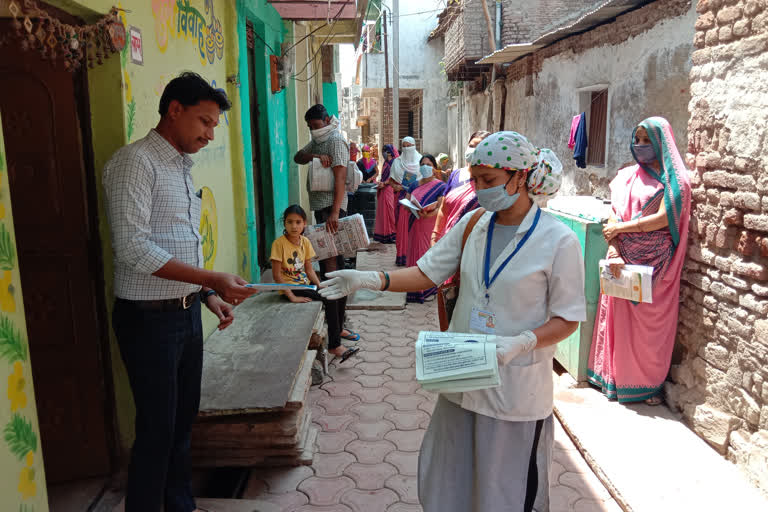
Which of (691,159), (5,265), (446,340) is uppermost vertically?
(691,159)

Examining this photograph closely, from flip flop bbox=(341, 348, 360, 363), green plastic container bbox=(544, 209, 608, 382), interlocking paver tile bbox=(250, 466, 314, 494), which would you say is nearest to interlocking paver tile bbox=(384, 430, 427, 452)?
interlocking paver tile bbox=(250, 466, 314, 494)

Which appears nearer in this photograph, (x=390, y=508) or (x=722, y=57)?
(x=390, y=508)

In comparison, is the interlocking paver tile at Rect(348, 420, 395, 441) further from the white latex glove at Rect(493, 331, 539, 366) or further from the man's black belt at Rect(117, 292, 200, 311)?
the white latex glove at Rect(493, 331, 539, 366)

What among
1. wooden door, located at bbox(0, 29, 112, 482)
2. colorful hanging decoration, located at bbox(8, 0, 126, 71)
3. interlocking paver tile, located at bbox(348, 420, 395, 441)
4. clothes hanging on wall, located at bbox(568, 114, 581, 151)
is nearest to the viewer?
colorful hanging decoration, located at bbox(8, 0, 126, 71)

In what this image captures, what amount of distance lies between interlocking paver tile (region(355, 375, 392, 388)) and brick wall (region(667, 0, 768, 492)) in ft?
7.07

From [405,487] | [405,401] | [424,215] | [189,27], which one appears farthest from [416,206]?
[405,487]

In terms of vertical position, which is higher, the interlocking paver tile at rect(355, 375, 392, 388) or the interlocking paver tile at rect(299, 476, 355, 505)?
the interlocking paver tile at rect(355, 375, 392, 388)

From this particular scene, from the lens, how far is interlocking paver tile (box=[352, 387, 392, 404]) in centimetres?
448

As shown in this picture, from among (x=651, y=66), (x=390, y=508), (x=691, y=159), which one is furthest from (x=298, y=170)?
(x=390, y=508)

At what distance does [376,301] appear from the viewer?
23.5 feet

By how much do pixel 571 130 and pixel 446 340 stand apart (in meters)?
6.66

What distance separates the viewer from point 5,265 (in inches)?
75.7

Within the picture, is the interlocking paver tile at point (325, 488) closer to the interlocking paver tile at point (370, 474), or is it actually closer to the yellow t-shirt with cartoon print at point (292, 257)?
the interlocking paver tile at point (370, 474)

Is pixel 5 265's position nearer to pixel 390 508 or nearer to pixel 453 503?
pixel 453 503
